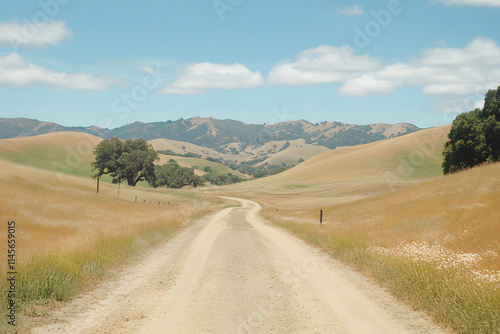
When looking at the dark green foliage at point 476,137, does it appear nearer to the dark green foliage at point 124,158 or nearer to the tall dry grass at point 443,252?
the tall dry grass at point 443,252

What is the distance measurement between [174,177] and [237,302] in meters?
164

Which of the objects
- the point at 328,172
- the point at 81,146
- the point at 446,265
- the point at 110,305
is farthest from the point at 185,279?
the point at 81,146

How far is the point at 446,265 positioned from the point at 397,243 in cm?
605

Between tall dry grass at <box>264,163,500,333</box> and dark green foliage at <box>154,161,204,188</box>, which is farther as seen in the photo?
dark green foliage at <box>154,161,204,188</box>

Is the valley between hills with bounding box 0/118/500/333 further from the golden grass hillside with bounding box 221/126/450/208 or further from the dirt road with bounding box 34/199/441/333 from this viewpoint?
the golden grass hillside with bounding box 221/126/450/208

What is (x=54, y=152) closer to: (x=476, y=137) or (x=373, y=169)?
(x=373, y=169)

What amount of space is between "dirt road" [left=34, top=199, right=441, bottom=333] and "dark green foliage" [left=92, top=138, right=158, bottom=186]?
84.7 metres

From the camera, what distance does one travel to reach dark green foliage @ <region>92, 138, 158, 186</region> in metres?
95.9

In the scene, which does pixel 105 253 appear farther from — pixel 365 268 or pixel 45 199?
pixel 45 199

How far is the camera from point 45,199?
31375mm

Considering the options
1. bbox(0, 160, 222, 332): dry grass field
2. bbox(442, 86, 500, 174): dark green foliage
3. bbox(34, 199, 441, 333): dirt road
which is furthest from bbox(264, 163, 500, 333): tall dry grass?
bbox(442, 86, 500, 174): dark green foliage

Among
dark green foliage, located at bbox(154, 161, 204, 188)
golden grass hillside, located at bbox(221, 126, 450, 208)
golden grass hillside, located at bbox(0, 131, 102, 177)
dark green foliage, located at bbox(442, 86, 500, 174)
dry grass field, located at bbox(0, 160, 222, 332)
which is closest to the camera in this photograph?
dry grass field, located at bbox(0, 160, 222, 332)

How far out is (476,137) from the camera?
59.2m

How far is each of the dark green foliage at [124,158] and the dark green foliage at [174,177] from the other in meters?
63.7
